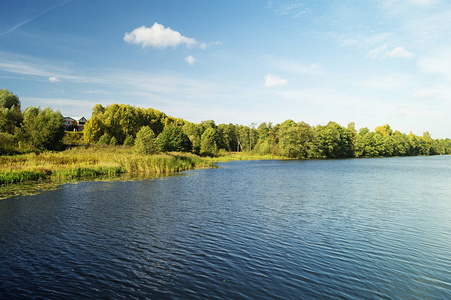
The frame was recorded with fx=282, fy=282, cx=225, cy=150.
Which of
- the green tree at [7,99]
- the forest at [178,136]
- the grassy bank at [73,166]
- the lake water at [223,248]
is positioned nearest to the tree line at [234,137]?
the forest at [178,136]

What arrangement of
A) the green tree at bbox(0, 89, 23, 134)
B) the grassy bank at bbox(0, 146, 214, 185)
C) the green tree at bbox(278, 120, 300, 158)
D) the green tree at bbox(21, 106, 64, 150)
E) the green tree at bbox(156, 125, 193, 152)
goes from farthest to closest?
the green tree at bbox(278, 120, 300, 158) < the green tree at bbox(156, 125, 193, 152) < the green tree at bbox(0, 89, 23, 134) < the green tree at bbox(21, 106, 64, 150) < the grassy bank at bbox(0, 146, 214, 185)

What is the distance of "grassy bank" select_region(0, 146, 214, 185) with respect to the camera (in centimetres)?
3356

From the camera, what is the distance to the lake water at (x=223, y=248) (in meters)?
9.27

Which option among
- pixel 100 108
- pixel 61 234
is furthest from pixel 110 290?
pixel 100 108

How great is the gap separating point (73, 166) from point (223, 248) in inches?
1347

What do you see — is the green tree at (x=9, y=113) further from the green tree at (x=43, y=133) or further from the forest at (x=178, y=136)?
the green tree at (x=43, y=133)

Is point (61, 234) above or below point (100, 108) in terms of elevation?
below

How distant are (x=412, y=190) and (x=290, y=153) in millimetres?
80195

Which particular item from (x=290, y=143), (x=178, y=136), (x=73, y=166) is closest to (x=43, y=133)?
(x=73, y=166)

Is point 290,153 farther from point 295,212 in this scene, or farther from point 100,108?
point 295,212

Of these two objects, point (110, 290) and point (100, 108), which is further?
point (100, 108)

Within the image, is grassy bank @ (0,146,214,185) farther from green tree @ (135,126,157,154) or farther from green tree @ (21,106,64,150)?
green tree @ (21,106,64,150)

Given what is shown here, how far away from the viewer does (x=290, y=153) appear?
10988cm

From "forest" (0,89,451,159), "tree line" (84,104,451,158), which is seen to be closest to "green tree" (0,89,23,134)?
"forest" (0,89,451,159)
